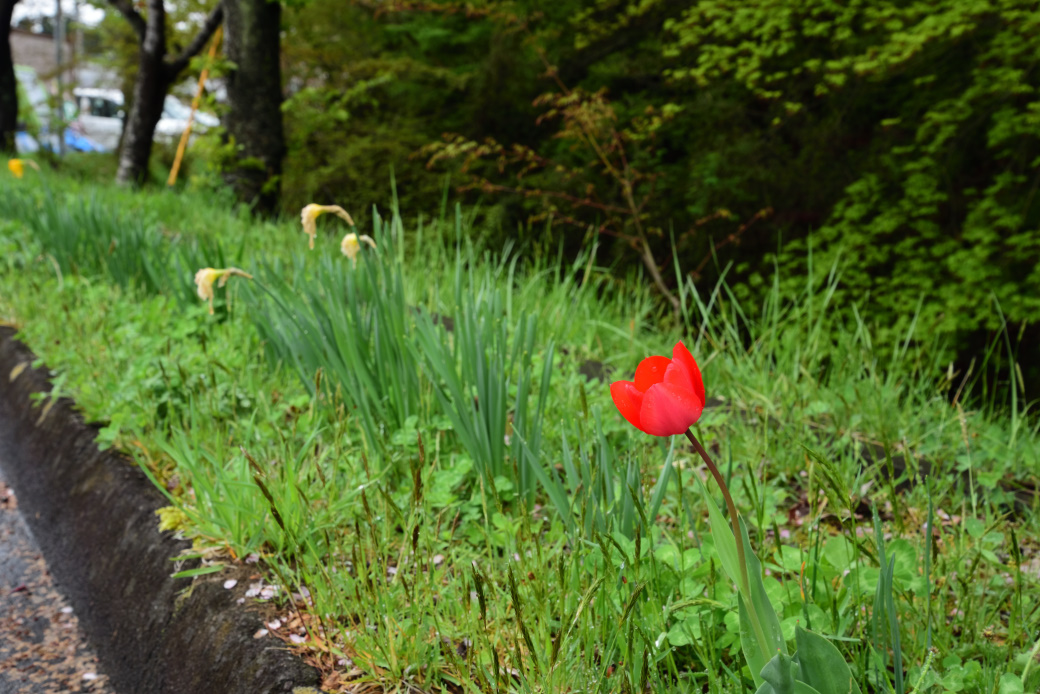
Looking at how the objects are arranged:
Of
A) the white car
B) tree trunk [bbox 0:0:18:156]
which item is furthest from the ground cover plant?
the white car

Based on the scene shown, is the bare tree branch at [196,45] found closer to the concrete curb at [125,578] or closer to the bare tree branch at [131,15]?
the bare tree branch at [131,15]

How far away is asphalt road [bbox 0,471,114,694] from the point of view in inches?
63.4

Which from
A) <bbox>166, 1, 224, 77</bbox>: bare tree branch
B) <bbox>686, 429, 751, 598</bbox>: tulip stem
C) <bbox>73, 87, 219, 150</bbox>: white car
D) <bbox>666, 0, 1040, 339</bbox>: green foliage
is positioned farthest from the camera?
<bbox>73, 87, 219, 150</bbox>: white car

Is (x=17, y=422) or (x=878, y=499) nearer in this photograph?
(x=878, y=499)

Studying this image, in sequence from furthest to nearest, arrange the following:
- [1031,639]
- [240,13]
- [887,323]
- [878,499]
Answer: [240,13]
[887,323]
[878,499]
[1031,639]

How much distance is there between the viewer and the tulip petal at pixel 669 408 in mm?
771

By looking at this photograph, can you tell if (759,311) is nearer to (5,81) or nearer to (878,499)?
(878,499)

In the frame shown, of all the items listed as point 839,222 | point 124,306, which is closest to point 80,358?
point 124,306

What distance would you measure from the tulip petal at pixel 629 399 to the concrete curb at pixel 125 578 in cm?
75

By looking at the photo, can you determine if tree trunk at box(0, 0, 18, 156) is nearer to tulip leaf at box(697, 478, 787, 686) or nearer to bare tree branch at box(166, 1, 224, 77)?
bare tree branch at box(166, 1, 224, 77)

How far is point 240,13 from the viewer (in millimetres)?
6129

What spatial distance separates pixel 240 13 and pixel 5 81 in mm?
7115

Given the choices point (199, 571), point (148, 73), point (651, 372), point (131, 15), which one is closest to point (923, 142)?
point (651, 372)

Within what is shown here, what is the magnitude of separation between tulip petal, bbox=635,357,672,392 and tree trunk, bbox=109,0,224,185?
796 centimetres
